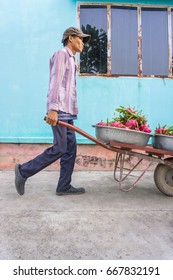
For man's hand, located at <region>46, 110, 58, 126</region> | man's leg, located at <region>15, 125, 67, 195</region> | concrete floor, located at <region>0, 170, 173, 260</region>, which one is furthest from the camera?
man's leg, located at <region>15, 125, 67, 195</region>

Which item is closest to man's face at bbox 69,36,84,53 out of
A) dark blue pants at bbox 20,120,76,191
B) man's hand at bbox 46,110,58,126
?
man's hand at bbox 46,110,58,126

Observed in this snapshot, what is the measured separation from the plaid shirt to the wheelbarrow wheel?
1.29 meters

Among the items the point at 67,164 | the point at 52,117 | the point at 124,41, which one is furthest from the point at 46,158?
the point at 124,41

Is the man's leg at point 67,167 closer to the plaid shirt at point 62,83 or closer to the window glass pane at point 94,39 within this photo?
the plaid shirt at point 62,83

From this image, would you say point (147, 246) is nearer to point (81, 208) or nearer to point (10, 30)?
point (81, 208)

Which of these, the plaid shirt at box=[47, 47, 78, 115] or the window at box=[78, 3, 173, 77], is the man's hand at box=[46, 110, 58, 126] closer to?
the plaid shirt at box=[47, 47, 78, 115]

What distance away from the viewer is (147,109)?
4.95 metres

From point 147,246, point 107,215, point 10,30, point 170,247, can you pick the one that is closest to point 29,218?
point 107,215

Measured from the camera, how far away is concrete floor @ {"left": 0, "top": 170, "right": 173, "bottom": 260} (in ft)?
6.43

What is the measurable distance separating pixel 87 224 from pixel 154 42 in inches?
155

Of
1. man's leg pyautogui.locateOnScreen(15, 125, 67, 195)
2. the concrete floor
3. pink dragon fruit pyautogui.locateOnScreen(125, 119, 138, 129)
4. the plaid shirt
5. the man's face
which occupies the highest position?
the man's face

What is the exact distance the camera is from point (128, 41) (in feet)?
16.5

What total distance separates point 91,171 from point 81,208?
77.4 inches

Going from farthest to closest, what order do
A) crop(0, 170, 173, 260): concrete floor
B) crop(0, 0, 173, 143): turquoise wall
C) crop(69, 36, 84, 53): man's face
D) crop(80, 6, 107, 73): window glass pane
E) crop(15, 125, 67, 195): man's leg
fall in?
crop(80, 6, 107, 73): window glass pane
crop(0, 0, 173, 143): turquoise wall
crop(69, 36, 84, 53): man's face
crop(15, 125, 67, 195): man's leg
crop(0, 170, 173, 260): concrete floor
